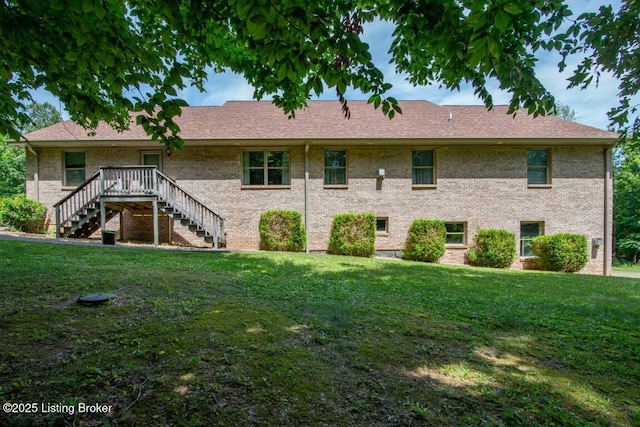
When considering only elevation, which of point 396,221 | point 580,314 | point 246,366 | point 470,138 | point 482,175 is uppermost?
point 470,138

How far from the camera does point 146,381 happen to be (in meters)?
2.18

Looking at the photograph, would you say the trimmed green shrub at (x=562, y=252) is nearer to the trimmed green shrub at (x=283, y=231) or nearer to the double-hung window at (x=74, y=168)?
the trimmed green shrub at (x=283, y=231)

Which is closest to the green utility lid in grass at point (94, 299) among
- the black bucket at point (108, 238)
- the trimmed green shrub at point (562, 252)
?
the black bucket at point (108, 238)

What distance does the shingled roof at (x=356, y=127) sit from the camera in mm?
11883

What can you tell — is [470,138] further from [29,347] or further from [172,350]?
[29,347]

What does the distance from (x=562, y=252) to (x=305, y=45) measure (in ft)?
42.2

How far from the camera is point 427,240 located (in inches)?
454

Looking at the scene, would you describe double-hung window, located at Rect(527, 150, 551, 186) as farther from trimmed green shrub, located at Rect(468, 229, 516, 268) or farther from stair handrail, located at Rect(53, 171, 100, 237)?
A: stair handrail, located at Rect(53, 171, 100, 237)

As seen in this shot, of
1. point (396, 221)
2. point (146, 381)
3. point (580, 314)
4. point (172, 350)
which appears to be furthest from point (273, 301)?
point (396, 221)

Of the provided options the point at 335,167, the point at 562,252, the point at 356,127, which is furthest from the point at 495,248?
the point at 356,127

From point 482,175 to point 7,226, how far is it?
767 inches

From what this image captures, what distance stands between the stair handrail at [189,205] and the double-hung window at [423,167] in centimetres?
800

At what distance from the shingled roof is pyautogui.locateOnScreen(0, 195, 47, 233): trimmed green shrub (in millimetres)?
2471

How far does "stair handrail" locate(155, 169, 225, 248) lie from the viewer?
1099 cm
